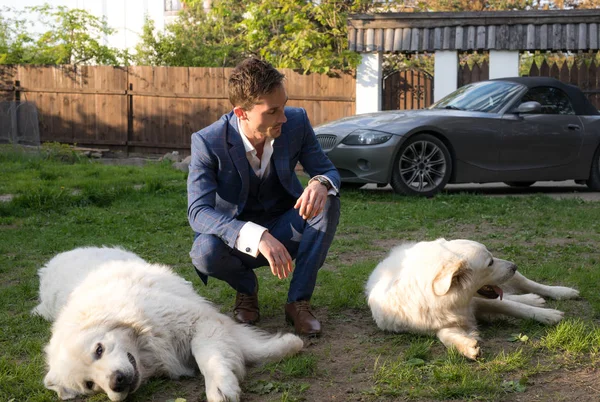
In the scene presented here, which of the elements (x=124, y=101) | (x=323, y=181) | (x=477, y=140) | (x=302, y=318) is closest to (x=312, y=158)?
(x=323, y=181)

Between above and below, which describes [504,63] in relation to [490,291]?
above

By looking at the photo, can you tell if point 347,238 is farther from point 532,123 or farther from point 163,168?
point 163,168

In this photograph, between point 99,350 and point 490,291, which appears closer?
point 99,350

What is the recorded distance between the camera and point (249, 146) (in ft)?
14.6

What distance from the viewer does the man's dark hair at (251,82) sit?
4.08 m

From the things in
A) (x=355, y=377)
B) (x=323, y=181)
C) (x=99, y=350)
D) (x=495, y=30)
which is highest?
(x=495, y=30)

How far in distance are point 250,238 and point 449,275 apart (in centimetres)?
115

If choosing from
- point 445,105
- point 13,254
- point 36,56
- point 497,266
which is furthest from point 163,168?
point 497,266

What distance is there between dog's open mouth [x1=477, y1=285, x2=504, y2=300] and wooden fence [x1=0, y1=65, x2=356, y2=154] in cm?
1251

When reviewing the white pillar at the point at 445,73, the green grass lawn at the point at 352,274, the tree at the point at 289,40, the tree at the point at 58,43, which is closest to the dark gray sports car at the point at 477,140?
the green grass lawn at the point at 352,274

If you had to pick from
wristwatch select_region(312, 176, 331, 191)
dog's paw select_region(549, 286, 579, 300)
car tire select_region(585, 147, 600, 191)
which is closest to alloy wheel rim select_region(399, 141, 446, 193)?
car tire select_region(585, 147, 600, 191)

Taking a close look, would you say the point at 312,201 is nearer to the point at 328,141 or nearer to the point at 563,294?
the point at 563,294

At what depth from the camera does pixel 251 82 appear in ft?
13.4

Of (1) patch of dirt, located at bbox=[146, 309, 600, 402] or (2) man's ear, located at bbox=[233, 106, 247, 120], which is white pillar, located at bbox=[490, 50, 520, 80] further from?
(2) man's ear, located at bbox=[233, 106, 247, 120]
